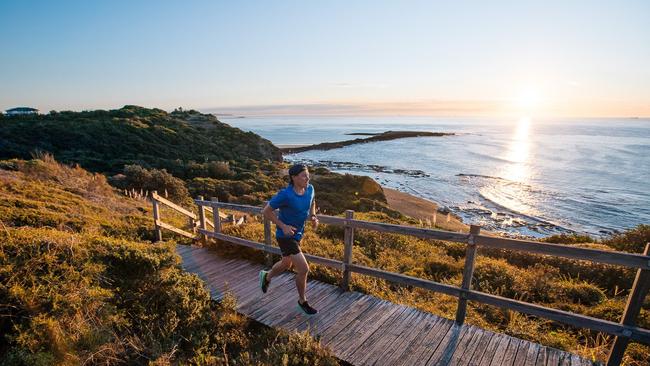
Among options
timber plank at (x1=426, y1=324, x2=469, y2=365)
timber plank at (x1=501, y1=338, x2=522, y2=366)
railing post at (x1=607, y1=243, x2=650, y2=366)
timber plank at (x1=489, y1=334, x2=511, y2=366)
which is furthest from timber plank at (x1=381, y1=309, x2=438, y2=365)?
railing post at (x1=607, y1=243, x2=650, y2=366)

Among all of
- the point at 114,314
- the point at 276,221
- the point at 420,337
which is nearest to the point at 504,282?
the point at 420,337

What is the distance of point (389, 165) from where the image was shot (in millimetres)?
54531

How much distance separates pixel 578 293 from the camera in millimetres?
7234

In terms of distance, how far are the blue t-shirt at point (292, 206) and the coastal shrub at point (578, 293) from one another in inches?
247

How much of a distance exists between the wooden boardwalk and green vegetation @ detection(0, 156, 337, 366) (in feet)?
1.48

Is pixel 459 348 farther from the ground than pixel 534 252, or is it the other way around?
pixel 534 252

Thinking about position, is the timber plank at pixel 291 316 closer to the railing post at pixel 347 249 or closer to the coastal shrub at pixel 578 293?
the railing post at pixel 347 249

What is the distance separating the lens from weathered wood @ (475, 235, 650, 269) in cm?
348

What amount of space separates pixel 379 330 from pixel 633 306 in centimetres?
287

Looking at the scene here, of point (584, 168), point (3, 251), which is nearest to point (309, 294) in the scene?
point (3, 251)

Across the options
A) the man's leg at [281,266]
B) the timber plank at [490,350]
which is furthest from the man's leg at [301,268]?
the timber plank at [490,350]

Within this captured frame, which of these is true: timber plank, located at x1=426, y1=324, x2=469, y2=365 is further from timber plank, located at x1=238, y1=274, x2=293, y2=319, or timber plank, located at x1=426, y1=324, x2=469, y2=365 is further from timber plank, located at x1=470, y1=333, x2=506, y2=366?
timber plank, located at x1=238, y1=274, x2=293, y2=319

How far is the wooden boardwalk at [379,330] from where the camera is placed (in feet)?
12.8

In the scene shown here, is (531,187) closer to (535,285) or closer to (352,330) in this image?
(535,285)
